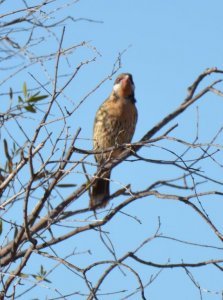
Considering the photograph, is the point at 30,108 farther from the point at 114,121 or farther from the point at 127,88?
the point at 127,88

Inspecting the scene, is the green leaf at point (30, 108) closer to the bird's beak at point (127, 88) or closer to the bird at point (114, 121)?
the bird at point (114, 121)

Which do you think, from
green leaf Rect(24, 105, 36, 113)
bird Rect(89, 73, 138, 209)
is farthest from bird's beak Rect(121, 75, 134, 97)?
green leaf Rect(24, 105, 36, 113)

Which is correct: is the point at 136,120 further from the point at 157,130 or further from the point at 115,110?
the point at 157,130

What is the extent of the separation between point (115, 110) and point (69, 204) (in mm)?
2289

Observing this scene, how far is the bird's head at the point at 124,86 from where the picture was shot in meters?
5.44

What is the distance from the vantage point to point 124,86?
17.9 ft

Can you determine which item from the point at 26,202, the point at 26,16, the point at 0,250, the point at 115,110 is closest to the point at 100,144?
the point at 115,110

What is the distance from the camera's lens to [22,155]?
2.69 metres

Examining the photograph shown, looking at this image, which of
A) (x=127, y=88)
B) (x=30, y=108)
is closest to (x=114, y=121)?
(x=127, y=88)

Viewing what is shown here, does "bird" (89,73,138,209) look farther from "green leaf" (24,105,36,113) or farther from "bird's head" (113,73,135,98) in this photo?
→ "green leaf" (24,105,36,113)

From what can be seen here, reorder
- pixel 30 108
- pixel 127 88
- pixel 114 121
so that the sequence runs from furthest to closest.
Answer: pixel 127 88, pixel 114 121, pixel 30 108

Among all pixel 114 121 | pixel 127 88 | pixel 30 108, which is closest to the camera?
pixel 30 108

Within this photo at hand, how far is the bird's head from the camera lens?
5.44m

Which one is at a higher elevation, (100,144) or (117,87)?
(117,87)
